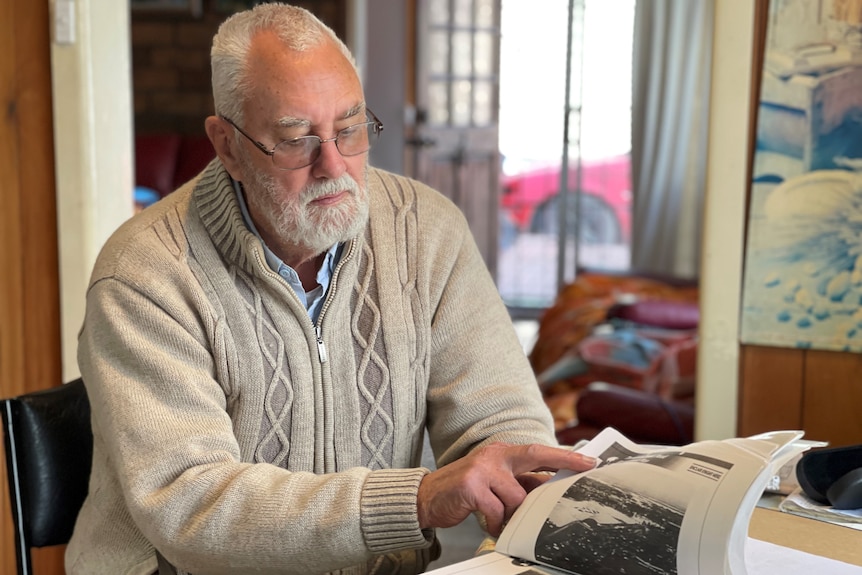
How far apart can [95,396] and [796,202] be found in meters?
1.22

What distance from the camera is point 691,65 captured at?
18.9 ft

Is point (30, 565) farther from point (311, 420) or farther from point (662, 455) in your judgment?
point (662, 455)

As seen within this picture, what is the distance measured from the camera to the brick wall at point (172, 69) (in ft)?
20.4

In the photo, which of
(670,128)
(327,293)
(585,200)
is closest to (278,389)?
(327,293)

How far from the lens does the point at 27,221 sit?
212 centimetres

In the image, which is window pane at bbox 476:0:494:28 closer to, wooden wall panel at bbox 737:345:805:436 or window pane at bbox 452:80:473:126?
window pane at bbox 452:80:473:126

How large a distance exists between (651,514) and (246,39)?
2.66 feet

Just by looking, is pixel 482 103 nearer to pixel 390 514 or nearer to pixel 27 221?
pixel 27 221

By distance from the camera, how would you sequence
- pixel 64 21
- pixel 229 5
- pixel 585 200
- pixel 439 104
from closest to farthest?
pixel 64 21 < pixel 229 5 < pixel 439 104 < pixel 585 200

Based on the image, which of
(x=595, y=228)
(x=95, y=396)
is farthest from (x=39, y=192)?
(x=595, y=228)

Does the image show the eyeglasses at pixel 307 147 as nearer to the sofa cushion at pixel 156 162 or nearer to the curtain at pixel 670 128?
the sofa cushion at pixel 156 162

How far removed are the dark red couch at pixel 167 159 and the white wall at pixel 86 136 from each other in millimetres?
3568

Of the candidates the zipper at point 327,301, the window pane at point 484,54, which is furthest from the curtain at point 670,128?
the zipper at point 327,301

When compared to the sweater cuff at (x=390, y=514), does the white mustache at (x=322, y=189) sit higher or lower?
higher
